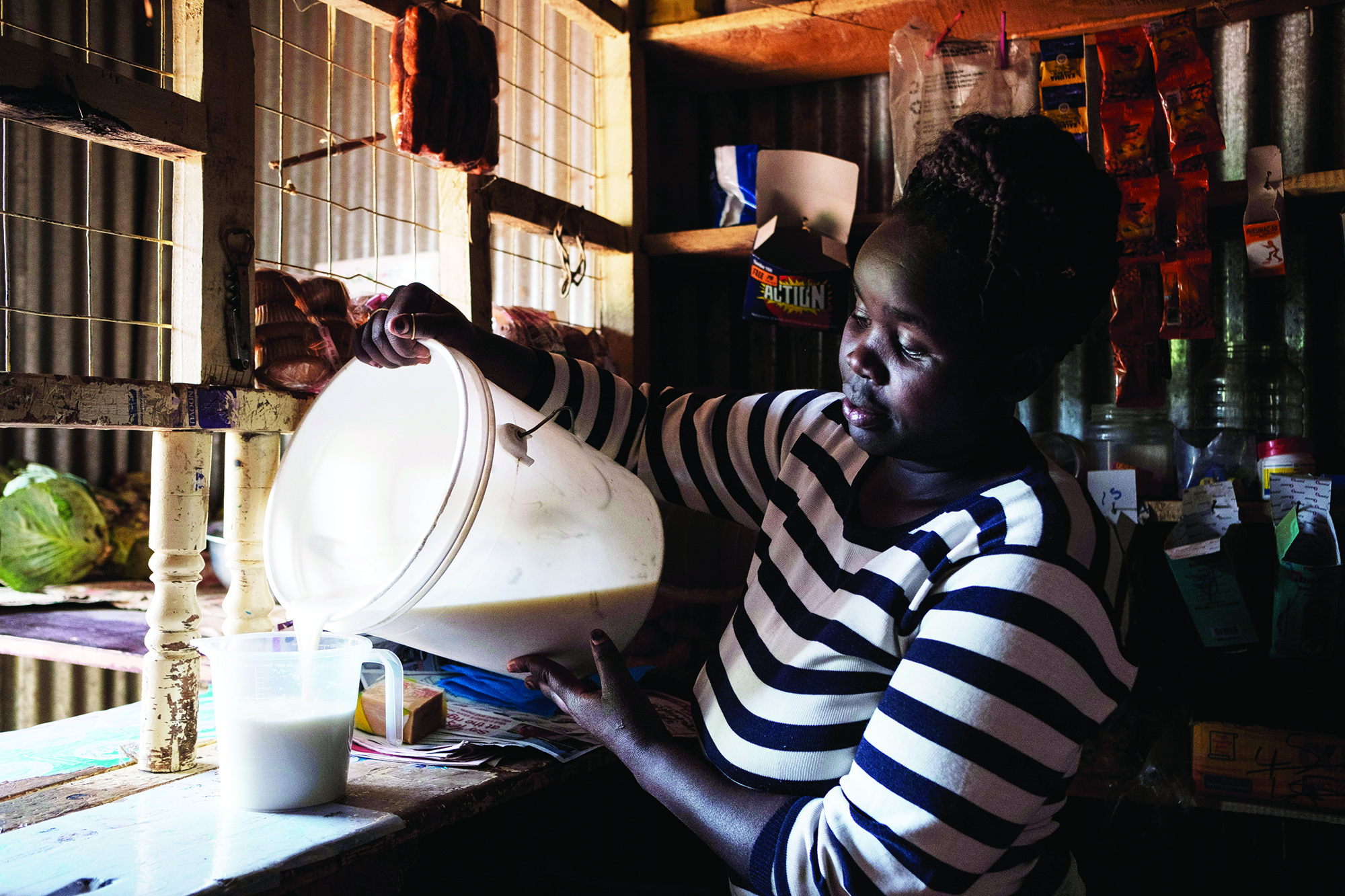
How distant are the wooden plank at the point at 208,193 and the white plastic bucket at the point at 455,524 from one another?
0.52ft

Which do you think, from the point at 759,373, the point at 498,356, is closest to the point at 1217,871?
A: the point at 759,373

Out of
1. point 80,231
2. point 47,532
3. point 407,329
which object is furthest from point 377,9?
point 80,231

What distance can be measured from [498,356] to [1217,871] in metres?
1.69

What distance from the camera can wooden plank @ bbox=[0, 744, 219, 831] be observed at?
1062mm

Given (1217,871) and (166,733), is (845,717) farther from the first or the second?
(1217,871)

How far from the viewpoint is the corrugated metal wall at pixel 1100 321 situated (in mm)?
1834

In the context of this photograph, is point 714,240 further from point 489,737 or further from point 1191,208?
point 489,737

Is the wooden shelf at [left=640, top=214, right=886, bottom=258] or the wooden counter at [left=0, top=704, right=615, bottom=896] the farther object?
the wooden shelf at [left=640, top=214, right=886, bottom=258]

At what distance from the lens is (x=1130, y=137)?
5.67 ft

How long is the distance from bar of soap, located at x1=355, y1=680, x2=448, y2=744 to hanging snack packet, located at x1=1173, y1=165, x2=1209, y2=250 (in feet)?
4.79

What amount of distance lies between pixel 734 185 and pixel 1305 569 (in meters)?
1.26

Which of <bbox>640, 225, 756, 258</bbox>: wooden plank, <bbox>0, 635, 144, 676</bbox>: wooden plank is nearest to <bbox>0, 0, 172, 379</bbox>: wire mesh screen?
<bbox>0, 635, 144, 676</bbox>: wooden plank

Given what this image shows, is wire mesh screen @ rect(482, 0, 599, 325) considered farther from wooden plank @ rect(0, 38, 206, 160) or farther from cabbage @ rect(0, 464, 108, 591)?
cabbage @ rect(0, 464, 108, 591)

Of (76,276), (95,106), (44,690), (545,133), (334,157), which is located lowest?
(44,690)
